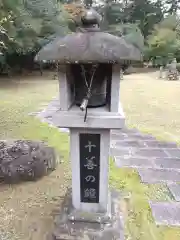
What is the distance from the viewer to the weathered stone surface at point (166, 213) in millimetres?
2818

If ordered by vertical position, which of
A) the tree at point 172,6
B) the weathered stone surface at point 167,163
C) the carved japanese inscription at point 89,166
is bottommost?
the weathered stone surface at point 167,163

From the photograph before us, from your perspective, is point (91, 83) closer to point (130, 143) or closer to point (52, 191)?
point (52, 191)

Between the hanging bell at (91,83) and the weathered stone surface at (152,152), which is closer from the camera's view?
the hanging bell at (91,83)

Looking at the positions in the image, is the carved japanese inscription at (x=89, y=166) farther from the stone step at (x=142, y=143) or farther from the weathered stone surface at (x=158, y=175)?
the stone step at (x=142, y=143)

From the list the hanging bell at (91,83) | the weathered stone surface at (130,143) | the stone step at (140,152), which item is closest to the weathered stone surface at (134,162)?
the stone step at (140,152)

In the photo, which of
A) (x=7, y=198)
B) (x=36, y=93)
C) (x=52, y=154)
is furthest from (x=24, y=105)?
(x=7, y=198)

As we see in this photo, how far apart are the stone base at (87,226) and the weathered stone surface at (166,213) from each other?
449 millimetres

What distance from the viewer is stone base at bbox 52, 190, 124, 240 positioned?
8.06 ft

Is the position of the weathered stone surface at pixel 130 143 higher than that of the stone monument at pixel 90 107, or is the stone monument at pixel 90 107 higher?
the stone monument at pixel 90 107

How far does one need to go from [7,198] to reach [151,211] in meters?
1.69

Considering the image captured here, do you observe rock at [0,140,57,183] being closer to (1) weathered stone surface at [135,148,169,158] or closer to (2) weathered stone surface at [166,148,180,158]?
(1) weathered stone surface at [135,148,169,158]

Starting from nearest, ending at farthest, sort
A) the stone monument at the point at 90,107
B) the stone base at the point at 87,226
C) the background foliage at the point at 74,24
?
1. the stone monument at the point at 90,107
2. the stone base at the point at 87,226
3. the background foliage at the point at 74,24

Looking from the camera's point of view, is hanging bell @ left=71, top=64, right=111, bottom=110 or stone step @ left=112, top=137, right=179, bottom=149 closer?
hanging bell @ left=71, top=64, right=111, bottom=110

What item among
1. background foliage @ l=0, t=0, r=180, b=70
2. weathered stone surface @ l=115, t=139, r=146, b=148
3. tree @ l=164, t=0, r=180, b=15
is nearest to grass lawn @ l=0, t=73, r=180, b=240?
weathered stone surface @ l=115, t=139, r=146, b=148
